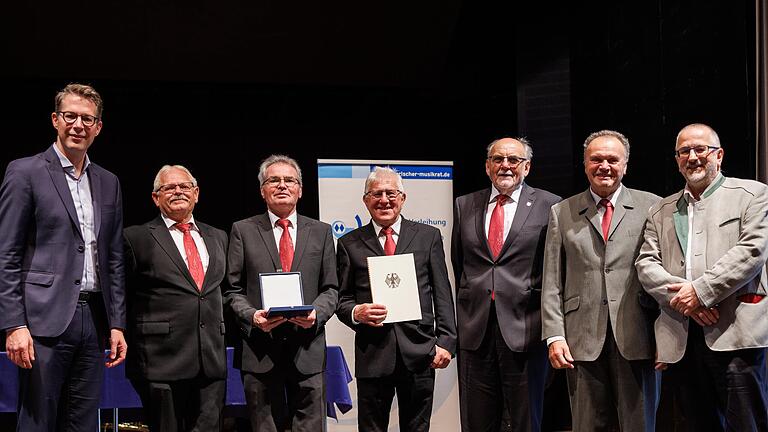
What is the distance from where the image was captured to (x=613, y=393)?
360 centimetres

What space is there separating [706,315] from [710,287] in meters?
0.14

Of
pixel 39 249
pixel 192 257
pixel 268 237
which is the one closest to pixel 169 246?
pixel 192 257

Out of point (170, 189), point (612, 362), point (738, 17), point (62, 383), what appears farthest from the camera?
point (738, 17)

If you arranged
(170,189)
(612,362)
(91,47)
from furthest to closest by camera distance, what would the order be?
(91,47) → (170,189) → (612,362)

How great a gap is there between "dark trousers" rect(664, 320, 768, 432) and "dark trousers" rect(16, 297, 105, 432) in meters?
2.50

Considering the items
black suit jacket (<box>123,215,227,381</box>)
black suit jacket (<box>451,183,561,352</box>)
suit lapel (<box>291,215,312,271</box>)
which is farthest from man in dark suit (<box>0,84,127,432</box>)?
black suit jacket (<box>451,183,561,352</box>)

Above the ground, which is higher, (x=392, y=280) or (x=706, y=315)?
(x=392, y=280)

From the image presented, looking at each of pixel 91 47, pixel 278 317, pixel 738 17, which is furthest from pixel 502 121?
pixel 278 317

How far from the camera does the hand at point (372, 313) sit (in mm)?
3707

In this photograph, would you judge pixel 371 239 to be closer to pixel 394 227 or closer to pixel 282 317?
pixel 394 227

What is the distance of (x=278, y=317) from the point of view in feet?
11.8

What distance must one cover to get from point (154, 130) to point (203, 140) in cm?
43

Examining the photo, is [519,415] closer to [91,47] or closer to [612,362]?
[612,362]

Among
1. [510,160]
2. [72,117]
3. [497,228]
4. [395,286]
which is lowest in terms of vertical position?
[395,286]
